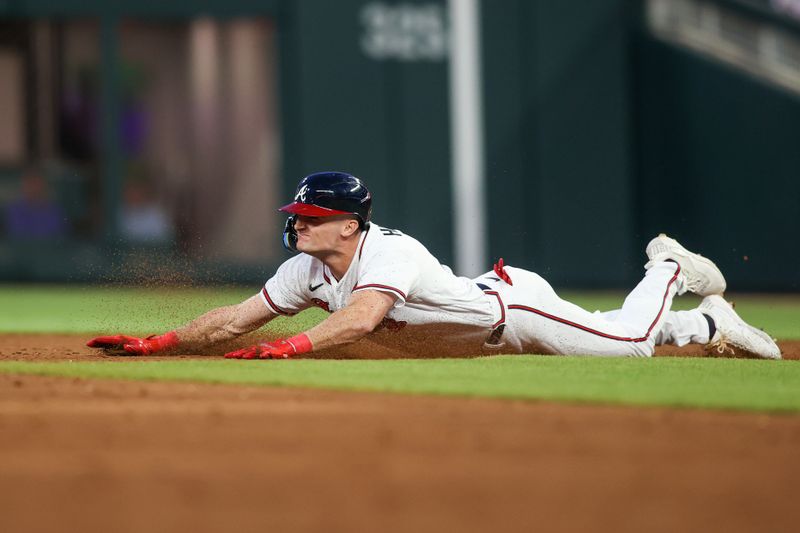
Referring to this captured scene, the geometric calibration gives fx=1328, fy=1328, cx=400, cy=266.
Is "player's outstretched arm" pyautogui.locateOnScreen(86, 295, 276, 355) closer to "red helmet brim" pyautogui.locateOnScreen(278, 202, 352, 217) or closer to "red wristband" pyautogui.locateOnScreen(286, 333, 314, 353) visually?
"red wristband" pyautogui.locateOnScreen(286, 333, 314, 353)

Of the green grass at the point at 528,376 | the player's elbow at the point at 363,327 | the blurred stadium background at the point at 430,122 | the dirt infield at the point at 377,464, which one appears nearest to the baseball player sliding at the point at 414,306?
the player's elbow at the point at 363,327

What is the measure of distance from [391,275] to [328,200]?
0.48 meters

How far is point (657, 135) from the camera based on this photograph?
51.2 ft

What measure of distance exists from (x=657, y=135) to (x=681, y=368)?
32.3 ft

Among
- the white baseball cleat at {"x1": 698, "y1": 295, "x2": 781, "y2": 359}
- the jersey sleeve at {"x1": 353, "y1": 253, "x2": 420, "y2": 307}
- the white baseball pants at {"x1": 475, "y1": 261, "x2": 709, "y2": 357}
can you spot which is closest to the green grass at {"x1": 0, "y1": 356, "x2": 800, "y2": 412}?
the white baseball pants at {"x1": 475, "y1": 261, "x2": 709, "y2": 357}

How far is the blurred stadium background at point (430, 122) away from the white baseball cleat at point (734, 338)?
8134 millimetres

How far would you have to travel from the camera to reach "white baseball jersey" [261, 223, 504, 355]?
6098 millimetres

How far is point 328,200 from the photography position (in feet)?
20.0

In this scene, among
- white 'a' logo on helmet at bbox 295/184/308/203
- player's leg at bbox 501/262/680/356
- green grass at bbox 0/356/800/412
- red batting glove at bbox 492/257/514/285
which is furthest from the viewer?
red batting glove at bbox 492/257/514/285

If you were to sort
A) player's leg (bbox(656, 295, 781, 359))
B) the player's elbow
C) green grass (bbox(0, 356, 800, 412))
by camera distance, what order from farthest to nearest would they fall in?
player's leg (bbox(656, 295, 781, 359)) < the player's elbow < green grass (bbox(0, 356, 800, 412))

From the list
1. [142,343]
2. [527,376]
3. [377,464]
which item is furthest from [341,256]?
[377,464]

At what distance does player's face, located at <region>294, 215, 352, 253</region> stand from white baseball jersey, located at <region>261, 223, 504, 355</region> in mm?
141

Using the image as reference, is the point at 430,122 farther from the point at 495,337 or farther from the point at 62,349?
the point at 495,337

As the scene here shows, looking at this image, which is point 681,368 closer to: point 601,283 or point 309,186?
point 309,186
